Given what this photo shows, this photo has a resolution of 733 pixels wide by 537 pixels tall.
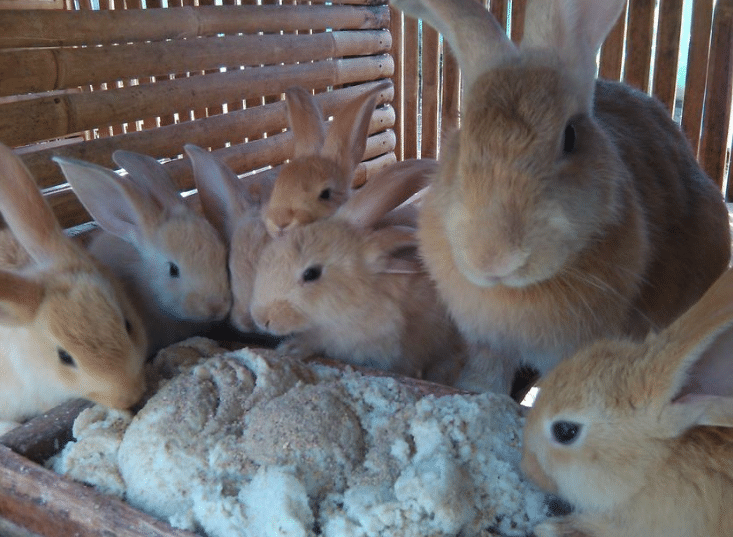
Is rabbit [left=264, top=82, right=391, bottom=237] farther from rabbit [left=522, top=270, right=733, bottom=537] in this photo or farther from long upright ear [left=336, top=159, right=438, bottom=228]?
rabbit [left=522, top=270, right=733, bottom=537]

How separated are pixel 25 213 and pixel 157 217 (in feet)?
1.76

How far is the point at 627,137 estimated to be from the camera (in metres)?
2.00

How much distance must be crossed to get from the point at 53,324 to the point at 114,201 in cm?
71

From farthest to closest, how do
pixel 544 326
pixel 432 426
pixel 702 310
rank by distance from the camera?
pixel 544 326, pixel 432 426, pixel 702 310

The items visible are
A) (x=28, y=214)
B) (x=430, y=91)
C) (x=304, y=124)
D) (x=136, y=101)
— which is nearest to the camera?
(x=28, y=214)

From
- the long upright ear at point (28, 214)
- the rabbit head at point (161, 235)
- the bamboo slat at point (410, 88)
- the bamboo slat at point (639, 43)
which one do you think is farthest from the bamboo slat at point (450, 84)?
the long upright ear at point (28, 214)

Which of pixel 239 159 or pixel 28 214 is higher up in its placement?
pixel 28 214

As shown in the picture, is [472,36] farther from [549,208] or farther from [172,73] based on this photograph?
[172,73]

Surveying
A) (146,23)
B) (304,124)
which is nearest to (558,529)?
(304,124)

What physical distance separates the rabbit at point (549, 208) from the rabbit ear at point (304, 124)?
904 mm

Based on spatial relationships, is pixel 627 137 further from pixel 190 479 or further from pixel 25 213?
pixel 25 213

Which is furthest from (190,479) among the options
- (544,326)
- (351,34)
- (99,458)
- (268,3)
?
(351,34)

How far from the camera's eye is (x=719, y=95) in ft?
18.7

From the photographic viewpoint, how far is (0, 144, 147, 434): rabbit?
1.62 meters
